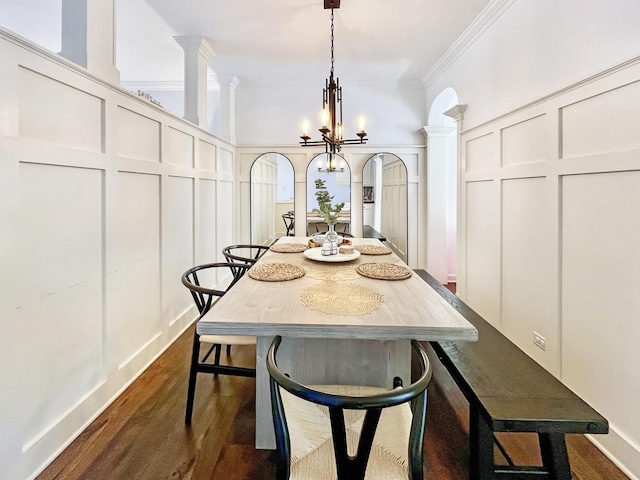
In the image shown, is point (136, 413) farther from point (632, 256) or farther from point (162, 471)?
point (632, 256)

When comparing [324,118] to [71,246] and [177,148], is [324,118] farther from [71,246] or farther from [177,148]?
[71,246]

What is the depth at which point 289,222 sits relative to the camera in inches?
193

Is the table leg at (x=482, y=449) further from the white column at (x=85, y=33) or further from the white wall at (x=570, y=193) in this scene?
the white column at (x=85, y=33)

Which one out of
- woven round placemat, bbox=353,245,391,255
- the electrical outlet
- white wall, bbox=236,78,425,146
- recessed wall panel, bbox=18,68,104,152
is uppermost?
white wall, bbox=236,78,425,146

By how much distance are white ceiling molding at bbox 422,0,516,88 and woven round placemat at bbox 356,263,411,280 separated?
2.14m

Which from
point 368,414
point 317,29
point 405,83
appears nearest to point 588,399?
point 368,414

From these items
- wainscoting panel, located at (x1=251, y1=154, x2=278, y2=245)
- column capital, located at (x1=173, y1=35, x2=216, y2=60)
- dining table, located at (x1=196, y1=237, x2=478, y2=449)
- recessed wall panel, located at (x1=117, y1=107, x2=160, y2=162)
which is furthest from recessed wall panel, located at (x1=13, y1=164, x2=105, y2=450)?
wainscoting panel, located at (x1=251, y1=154, x2=278, y2=245)

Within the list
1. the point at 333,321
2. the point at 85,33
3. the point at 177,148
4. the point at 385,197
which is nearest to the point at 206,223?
the point at 177,148

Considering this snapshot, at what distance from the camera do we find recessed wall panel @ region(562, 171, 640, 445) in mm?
1562

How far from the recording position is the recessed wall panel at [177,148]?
8.87 ft

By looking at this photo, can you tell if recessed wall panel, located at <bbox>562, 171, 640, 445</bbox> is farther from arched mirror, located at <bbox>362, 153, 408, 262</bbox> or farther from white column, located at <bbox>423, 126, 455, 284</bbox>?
arched mirror, located at <bbox>362, 153, 408, 262</bbox>

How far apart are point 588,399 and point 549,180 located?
1241 millimetres

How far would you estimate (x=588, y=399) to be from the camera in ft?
5.94

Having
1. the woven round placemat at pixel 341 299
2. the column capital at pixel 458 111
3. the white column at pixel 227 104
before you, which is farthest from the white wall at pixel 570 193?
the white column at pixel 227 104
